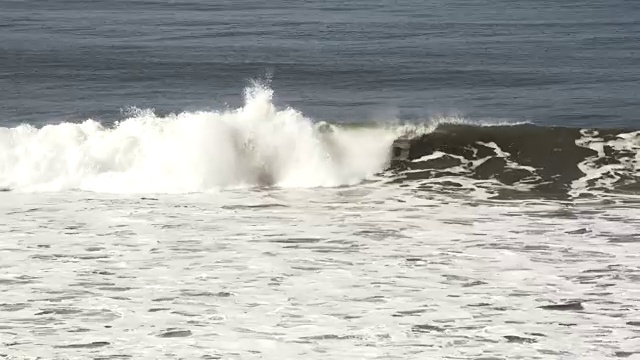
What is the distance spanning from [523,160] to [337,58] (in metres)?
9.88

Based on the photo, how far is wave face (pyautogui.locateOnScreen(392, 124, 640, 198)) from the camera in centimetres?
1748

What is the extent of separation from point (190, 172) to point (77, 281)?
5552 millimetres

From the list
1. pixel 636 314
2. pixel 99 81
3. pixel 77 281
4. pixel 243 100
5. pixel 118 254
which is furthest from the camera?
pixel 99 81

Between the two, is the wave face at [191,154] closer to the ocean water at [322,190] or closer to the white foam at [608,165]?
the ocean water at [322,190]

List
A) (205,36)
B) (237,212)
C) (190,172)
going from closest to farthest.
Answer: (237,212)
(190,172)
(205,36)

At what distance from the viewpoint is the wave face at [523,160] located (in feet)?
57.4

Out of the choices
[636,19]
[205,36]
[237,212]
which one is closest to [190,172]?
[237,212]

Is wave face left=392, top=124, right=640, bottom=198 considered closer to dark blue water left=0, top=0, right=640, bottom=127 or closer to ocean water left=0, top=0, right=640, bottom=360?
ocean water left=0, top=0, right=640, bottom=360

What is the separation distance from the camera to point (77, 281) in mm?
12500

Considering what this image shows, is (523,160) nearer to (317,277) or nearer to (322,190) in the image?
(322,190)

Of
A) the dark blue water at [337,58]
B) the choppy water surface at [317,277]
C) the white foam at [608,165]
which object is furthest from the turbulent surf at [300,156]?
the dark blue water at [337,58]

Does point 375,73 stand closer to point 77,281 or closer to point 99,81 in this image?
point 99,81

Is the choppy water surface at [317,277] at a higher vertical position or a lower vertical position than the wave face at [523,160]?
lower

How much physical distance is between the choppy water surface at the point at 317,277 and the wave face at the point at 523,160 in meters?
→ 1.17
